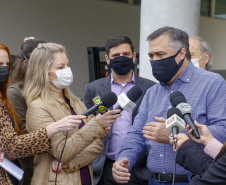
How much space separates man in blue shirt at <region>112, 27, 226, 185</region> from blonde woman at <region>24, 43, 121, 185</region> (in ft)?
0.95

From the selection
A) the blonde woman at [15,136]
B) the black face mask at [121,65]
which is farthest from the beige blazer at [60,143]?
the black face mask at [121,65]

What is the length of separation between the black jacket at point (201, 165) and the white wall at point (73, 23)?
10.5m

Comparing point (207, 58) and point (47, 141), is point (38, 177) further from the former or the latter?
point (207, 58)

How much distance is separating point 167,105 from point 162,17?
367 cm

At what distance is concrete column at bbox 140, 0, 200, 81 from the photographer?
643 cm

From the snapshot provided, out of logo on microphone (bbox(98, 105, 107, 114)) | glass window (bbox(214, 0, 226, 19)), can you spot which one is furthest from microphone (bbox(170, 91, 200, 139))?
glass window (bbox(214, 0, 226, 19))

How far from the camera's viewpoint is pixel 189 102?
2.87 meters

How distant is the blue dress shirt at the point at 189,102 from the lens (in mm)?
2783

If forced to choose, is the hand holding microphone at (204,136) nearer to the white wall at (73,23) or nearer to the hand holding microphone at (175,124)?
the hand holding microphone at (175,124)

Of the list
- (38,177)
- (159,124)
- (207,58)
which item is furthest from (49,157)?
(207,58)

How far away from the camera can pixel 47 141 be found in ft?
9.52

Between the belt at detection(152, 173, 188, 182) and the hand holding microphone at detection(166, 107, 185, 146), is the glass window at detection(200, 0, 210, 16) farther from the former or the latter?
the hand holding microphone at detection(166, 107, 185, 146)

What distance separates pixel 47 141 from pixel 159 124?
83cm

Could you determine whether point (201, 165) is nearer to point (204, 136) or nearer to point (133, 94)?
point (204, 136)
